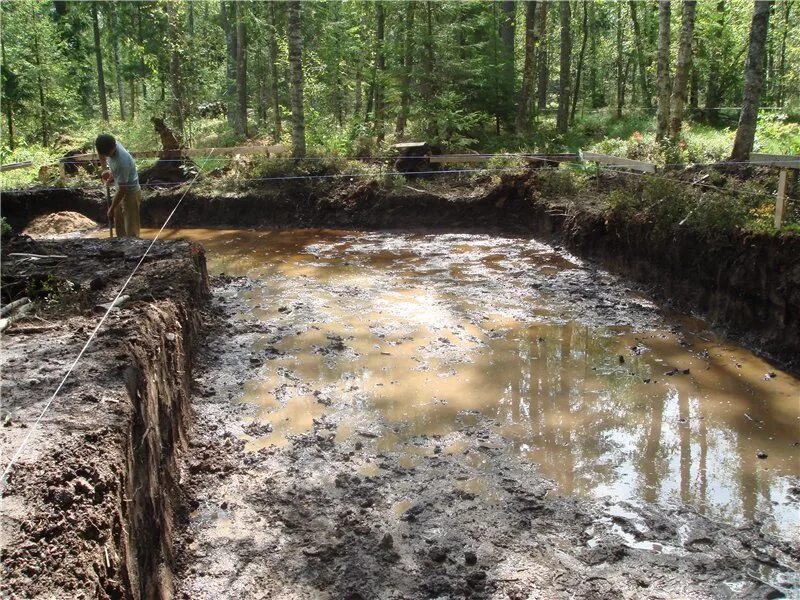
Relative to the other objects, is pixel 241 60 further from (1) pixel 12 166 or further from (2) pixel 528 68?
(2) pixel 528 68

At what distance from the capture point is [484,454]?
5848mm

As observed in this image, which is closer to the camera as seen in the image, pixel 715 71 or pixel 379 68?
pixel 379 68

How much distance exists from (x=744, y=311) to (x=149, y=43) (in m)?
30.4

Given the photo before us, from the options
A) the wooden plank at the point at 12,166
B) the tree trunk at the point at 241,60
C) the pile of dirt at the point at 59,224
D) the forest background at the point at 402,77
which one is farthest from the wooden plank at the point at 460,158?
the wooden plank at the point at 12,166

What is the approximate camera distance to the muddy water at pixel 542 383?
5.60 meters

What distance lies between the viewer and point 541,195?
15008mm

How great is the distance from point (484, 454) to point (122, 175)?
6.94 meters

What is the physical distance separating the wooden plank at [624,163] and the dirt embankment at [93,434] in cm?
832

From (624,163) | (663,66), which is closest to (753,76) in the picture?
(624,163)

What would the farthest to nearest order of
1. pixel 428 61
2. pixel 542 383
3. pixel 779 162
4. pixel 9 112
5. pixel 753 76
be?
1. pixel 9 112
2. pixel 428 61
3. pixel 753 76
4. pixel 779 162
5. pixel 542 383

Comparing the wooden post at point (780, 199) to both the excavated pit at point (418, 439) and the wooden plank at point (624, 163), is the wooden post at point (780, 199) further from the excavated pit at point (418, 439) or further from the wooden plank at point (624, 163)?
the wooden plank at point (624, 163)

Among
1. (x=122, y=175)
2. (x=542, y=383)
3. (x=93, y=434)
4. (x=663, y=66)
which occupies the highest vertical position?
(x=663, y=66)

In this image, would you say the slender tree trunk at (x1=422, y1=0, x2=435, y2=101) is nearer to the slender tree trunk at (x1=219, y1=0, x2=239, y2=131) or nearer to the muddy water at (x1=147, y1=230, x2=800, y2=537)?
the muddy water at (x1=147, y1=230, x2=800, y2=537)

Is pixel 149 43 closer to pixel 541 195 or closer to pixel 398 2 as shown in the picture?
pixel 398 2
